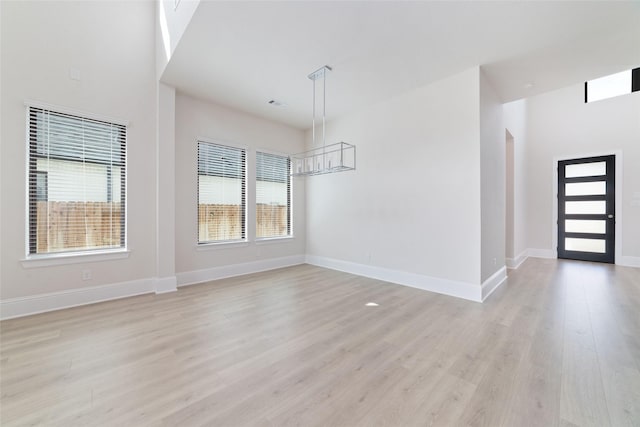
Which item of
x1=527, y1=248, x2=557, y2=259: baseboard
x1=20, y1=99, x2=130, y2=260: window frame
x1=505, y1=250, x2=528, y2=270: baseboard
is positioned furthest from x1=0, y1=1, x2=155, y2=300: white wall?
x1=527, y1=248, x2=557, y2=259: baseboard

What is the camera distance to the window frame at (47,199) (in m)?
2.89

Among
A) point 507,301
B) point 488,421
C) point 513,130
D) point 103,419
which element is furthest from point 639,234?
point 103,419

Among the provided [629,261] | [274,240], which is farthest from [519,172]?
[274,240]

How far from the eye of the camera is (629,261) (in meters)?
5.29

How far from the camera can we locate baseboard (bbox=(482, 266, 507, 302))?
11.2 feet

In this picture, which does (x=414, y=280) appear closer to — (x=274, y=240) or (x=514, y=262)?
(x=274, y=240)

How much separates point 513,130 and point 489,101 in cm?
222

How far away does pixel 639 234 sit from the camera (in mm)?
5180

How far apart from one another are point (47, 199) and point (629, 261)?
10.0 metres

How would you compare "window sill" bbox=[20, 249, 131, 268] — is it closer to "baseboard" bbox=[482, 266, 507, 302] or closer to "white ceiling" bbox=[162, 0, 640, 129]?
"white ceiling" bbox=[162, 0, 640, 129]

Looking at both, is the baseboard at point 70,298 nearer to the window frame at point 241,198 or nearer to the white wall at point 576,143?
the window frame at point 241,198

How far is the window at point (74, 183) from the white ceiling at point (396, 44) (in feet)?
4.11

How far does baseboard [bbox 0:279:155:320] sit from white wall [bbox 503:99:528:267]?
6.62 m

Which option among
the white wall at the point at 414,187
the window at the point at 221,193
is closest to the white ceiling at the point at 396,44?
the white wall at the point at 414,187
